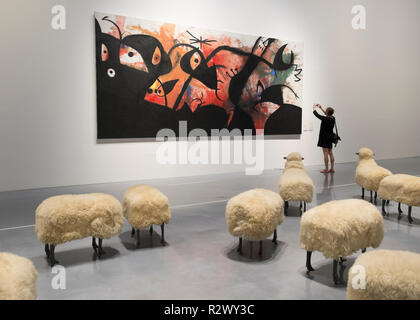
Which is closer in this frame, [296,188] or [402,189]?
[402,189]

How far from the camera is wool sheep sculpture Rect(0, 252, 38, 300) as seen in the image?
211 cm

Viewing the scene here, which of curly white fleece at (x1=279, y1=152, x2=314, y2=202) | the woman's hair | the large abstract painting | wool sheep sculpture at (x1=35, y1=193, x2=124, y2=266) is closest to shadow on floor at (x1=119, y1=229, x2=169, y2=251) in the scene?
wool sheep sculpture at (x1=35, y1=193, x2=124, y2=266)

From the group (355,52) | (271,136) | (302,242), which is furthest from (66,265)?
(355,52)

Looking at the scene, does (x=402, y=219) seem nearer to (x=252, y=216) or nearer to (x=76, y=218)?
(x=252, y=216)

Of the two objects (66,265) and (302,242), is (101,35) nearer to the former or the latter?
(66,265)

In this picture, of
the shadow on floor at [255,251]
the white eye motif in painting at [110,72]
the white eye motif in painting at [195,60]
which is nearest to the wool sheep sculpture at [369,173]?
the shadow on floor at [255,251]

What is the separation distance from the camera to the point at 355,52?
11.8 m

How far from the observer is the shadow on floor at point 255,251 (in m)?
3.95

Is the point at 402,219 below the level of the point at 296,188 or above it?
below

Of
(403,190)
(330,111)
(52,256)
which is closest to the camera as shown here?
(52,256)

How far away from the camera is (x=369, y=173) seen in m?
6.22

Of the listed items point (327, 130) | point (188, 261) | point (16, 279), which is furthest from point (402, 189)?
point (16, 279)

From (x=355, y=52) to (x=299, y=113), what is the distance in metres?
3.00

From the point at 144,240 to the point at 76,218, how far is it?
1.06 m
